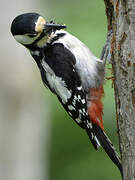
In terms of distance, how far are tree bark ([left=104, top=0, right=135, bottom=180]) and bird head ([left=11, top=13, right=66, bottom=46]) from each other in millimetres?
747

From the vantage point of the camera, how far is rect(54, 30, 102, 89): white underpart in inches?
200

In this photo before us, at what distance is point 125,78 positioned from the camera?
4191mm

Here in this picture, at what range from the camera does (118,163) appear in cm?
474

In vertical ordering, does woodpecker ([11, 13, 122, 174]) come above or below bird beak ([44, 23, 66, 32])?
below

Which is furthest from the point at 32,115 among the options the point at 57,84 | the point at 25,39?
the point at 25,39

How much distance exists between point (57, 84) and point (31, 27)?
0.57 meters

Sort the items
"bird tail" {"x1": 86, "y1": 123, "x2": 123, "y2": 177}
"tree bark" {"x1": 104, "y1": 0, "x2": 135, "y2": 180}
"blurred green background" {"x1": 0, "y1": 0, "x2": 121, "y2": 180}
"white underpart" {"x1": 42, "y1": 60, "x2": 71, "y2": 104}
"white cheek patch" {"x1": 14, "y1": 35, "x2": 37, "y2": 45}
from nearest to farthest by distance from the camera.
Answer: "tree bark" {"x1": 104, "y1": 0, "x2": 135, "y2": 180}
"bird tail" {"x1": 86, "y1": 123, "x2": 123, "y2": 177}
"white cheek patch" {"x1": 14, "y1": 35, "x2": 37, "y2": 45}
"white underpart" {"x1": 42, "y1": 60, "x2": 71, "y2": 104}
"blurred green background" {"x1": 0, "y1": 0, "x2": 121, "y2": 180}

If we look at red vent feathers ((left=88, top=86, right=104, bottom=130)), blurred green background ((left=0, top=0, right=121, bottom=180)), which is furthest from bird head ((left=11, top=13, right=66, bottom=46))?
blurred green background ((left=0, top=0, right=121, bottom=180))

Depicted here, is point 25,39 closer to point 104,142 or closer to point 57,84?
point 57,84

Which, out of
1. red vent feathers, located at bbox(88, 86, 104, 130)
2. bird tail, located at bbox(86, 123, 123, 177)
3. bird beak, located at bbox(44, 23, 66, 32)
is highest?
bird beak, located at bbox(44, 23, 66, 32)

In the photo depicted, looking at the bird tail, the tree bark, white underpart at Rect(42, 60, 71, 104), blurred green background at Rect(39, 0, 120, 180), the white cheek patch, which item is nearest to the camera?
the tree bark

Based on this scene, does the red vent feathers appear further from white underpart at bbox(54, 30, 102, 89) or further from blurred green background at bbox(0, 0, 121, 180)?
blurred green background at bbox(0, 0, 121, 180)

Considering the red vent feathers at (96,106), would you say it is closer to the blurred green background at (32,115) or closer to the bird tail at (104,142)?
the bird tail at (104,142)

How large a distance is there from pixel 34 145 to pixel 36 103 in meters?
0.55
